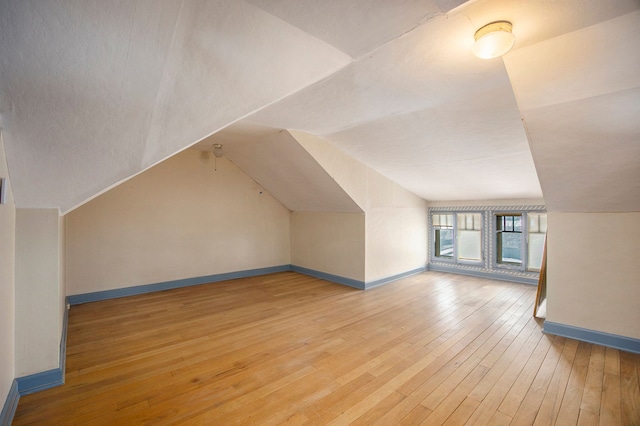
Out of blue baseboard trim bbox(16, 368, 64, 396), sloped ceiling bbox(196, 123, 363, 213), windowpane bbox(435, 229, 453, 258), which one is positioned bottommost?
blue baseboard trim bbox(16, 368, 64, 396)

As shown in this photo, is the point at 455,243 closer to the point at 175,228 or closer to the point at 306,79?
the point at 306,79

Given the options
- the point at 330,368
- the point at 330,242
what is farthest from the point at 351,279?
the point at 330,368

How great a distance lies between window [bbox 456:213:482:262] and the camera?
5.98m

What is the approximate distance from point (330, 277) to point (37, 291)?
13.7 feet

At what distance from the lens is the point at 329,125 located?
3523 mm

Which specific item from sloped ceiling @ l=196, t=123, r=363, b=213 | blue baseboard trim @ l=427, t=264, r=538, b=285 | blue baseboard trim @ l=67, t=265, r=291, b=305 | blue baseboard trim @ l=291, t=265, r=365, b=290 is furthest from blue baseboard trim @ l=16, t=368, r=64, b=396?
blue baseboard trim @ l=427, t=264, r=538, b=285

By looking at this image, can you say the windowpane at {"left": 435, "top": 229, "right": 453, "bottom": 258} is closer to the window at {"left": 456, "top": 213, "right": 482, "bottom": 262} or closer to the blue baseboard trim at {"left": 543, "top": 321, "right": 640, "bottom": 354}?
the window at {"left": 456, "top": 213, "right": 482, "bottom": 262}

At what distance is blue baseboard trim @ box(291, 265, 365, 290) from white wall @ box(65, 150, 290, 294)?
495mm

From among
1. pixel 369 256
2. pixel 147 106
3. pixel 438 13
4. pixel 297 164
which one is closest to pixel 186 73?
pixel 147 106

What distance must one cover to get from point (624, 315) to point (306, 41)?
12.9 feet

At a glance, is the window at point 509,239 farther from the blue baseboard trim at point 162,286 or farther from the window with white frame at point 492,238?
the blue baseboard trim at point 162,286

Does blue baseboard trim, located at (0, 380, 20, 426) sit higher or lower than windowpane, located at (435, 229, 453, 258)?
lower

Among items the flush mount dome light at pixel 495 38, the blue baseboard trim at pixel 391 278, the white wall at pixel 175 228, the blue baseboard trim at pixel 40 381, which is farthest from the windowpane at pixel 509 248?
the blue baseboard trim at pixel 40 381

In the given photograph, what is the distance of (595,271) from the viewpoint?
118 inches
